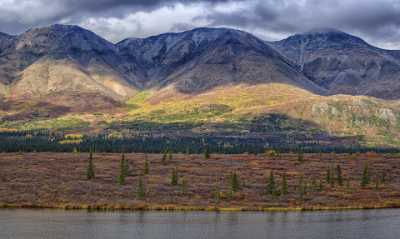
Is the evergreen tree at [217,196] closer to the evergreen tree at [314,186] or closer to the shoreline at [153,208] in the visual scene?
the shoreline at [153,208]

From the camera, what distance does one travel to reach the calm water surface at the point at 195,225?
313 ft

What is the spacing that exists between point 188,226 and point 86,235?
18.3 metres

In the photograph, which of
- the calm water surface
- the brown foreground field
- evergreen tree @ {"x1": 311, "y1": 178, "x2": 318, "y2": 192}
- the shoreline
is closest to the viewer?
the calm water surface

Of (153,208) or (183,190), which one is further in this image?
(183,190)

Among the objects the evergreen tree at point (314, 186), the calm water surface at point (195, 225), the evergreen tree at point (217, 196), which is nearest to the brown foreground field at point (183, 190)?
the evergreen tree at point (314, 186)

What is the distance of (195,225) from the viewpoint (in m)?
107

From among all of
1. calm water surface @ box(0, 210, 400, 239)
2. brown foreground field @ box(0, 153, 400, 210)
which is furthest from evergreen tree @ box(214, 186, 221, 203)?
calm water surface @ box(0, 210, 400, 239)

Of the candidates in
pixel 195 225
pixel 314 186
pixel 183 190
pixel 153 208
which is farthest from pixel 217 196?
pixel 195 225

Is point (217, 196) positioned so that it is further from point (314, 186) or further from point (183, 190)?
point (314, 186)

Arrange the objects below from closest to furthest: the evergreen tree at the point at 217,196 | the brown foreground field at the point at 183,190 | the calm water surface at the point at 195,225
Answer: the calm water surface at the point at 195,225 → the brown foreground field at the point at 183,190 → the evergreen tree at the point at 217,196

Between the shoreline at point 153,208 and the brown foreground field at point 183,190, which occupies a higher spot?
the brown foreground field at point 183,190

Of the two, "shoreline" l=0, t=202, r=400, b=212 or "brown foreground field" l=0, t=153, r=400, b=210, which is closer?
"shoreline" l=0, t=202, r=400, b=212

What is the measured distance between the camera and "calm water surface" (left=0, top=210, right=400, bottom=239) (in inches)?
3750

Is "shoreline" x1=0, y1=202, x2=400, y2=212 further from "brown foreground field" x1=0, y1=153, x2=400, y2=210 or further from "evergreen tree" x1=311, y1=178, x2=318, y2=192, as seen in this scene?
"evergreen tree" x1=311, y1=178, x2=318, y2=192
